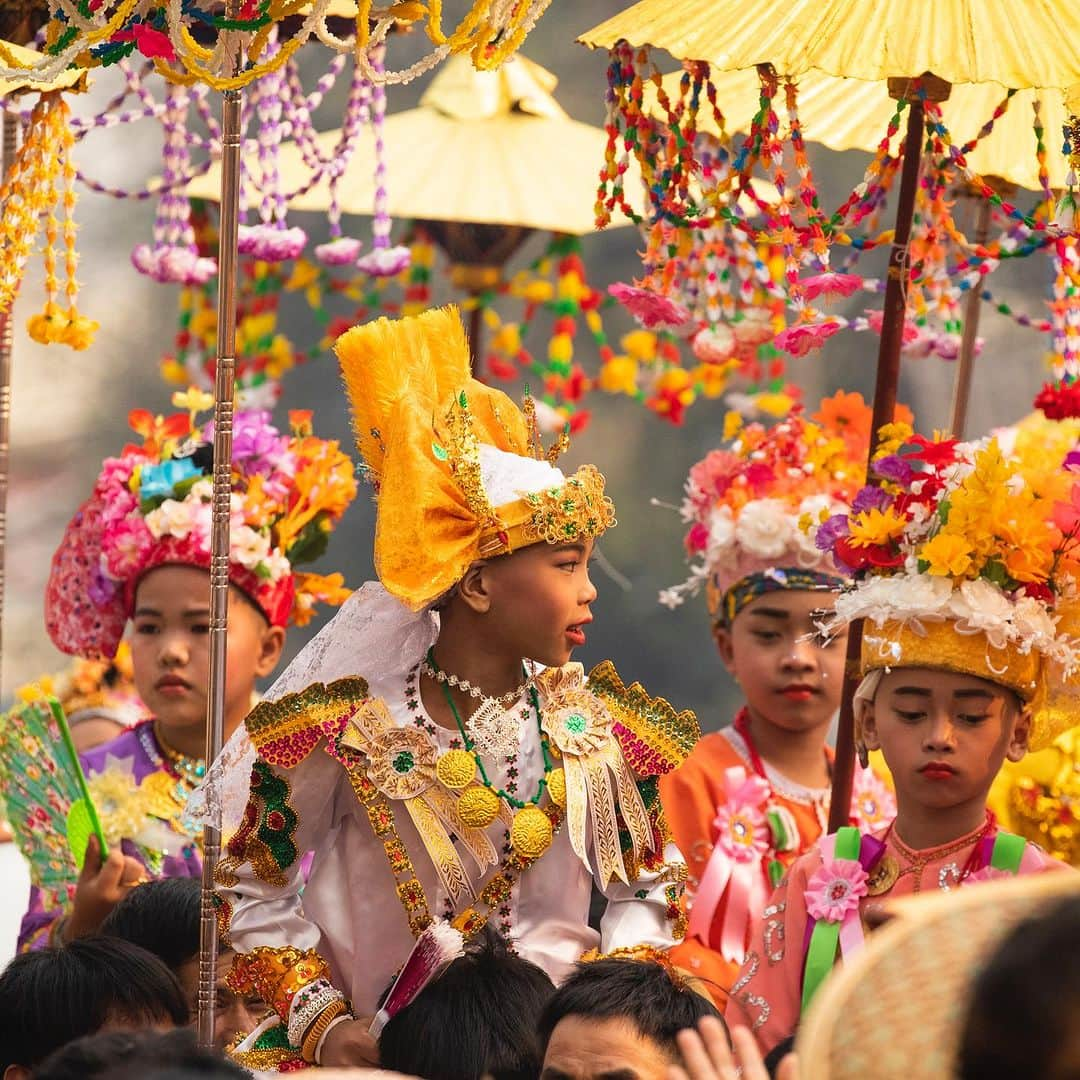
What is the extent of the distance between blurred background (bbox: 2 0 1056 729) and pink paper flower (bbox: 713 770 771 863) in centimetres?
300

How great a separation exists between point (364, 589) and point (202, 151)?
14.8 feet

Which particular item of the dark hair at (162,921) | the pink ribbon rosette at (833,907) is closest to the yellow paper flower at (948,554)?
the pink ribbon rosette at (833,907)

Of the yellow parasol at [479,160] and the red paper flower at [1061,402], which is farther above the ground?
the yellow parasol at [479,160]

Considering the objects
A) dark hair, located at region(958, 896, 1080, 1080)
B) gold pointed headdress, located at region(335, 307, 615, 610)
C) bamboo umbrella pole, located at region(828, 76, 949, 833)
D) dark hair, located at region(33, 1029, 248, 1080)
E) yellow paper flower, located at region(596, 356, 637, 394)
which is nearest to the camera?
Answer: dark hair, located at region(958, 896, 1080, 1080)

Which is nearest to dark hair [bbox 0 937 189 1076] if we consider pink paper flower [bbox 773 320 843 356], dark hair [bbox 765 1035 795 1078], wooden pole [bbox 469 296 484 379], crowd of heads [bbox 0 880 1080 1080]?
crowd of heads [bbox 0 880 1080 1080]

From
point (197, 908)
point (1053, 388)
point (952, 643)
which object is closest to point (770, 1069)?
point (952, 643)

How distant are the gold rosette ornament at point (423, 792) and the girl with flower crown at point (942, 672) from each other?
59 cm

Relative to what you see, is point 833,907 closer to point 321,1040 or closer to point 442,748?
point 442,748

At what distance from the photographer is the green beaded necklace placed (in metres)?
3.04

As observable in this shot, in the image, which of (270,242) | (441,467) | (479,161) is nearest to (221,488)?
(441,467)

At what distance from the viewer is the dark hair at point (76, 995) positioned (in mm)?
2785

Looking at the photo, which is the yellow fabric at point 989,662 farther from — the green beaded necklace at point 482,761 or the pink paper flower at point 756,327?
the pink paper flower at point 756,327

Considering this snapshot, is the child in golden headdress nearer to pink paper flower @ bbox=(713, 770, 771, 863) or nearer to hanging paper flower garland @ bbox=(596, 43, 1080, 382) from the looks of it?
hanging paper flower garland @ bbox=(596, 43, 1080, 382)

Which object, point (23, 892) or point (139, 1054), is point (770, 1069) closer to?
point (139, 1054)
